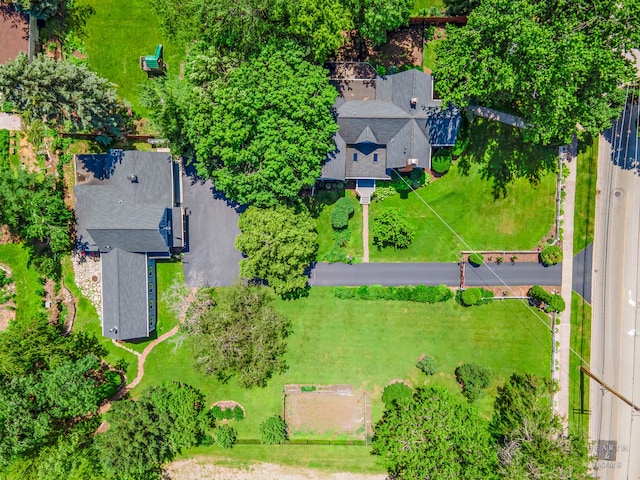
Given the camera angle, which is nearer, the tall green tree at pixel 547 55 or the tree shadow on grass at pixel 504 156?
the tall green tree at pixel 547 55

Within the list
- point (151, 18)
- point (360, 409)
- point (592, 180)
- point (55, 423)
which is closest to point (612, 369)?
point (592, 180)

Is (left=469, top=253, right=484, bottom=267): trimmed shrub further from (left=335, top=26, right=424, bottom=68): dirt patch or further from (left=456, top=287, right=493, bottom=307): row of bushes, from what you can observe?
(left=335, top=26, right=424, bottom=68): dirt patch

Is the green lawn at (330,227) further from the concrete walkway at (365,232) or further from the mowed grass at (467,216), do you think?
the mowed grass at (467,216)

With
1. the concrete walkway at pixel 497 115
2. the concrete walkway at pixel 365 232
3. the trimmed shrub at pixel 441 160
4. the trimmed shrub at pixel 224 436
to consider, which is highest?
the concrete walkway at pixel 497 115

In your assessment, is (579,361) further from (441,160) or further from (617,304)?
(441,160)

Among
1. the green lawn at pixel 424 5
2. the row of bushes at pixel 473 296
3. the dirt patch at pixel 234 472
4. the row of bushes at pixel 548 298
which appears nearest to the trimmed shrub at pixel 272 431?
the dirt patch at pixel 234 472

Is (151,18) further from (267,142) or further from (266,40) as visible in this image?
(267,142)

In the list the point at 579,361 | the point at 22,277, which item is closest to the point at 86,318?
the point at 22,277
